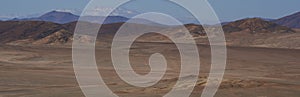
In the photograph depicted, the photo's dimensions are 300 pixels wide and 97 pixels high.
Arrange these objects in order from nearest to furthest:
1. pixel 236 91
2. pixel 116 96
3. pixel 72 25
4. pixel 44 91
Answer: pixel 116 96 < pixel 236 91 < pixel 44 91 < pixel 72 25

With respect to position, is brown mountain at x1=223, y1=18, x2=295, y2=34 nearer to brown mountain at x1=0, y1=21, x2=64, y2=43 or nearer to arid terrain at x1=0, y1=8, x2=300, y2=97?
arid terrain at x1=0, y1=8, x2=300, y2=97

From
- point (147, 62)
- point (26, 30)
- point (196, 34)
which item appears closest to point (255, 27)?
point (196, 34)

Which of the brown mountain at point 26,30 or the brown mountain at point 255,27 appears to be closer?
the brown mountain at point 26,30

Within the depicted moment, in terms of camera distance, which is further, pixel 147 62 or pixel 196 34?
pixel 196 34

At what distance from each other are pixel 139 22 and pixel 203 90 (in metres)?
128

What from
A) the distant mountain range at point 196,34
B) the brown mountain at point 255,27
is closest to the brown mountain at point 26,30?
the distant mountain range at point 196,34

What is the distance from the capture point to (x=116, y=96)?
2088cm

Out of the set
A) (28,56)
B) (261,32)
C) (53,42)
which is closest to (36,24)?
(53,42)

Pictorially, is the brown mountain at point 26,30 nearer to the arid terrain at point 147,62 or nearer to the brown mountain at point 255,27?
the arid terrain at point 147,62

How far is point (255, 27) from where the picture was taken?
12106cm

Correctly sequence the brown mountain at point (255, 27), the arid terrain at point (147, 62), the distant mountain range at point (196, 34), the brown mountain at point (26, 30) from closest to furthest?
the arid terrain at point (147, 62) < the distant mountain range at point (196, 34) < the brown mountain at point (26, 30) < the brown mountain at point (255, 27)

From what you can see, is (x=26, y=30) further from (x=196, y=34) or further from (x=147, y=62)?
(x=147, y=62)

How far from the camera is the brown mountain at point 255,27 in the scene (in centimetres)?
11746

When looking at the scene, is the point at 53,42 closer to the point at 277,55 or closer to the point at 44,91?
the point at 277,55
